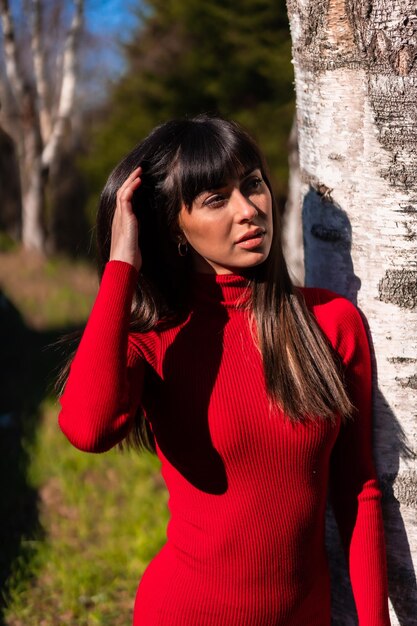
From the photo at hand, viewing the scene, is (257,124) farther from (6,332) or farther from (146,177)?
(146,177)

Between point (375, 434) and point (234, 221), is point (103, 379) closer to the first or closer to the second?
point (234, 221)

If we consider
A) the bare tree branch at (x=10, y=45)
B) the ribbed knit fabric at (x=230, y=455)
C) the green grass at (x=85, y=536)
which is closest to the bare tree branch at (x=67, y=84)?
the bare tree branch at (x=10, y=45)

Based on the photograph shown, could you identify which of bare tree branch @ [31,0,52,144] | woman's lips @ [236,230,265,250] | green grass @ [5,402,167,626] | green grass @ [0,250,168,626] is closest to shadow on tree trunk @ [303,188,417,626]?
woman's lips @ [236,230,265,250]

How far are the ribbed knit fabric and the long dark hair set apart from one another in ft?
0.15

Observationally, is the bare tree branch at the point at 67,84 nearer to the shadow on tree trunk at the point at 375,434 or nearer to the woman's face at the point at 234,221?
the shadow on tree trunk at the point at 375,434

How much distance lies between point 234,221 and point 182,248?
0.71 feet

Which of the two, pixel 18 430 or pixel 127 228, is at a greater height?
pixel 127 228

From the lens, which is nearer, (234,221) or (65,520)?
(234,221)

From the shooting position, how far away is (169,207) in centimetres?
196

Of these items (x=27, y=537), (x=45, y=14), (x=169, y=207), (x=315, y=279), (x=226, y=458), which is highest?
(x=45, y=14)

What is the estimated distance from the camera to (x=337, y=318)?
196cm

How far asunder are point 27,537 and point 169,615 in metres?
2.77

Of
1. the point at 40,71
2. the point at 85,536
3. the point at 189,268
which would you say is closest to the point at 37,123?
the point at 40,71

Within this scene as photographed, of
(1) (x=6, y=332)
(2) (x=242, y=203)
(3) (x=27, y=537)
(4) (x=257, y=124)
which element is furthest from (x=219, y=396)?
(4) (x=257, y=124)
